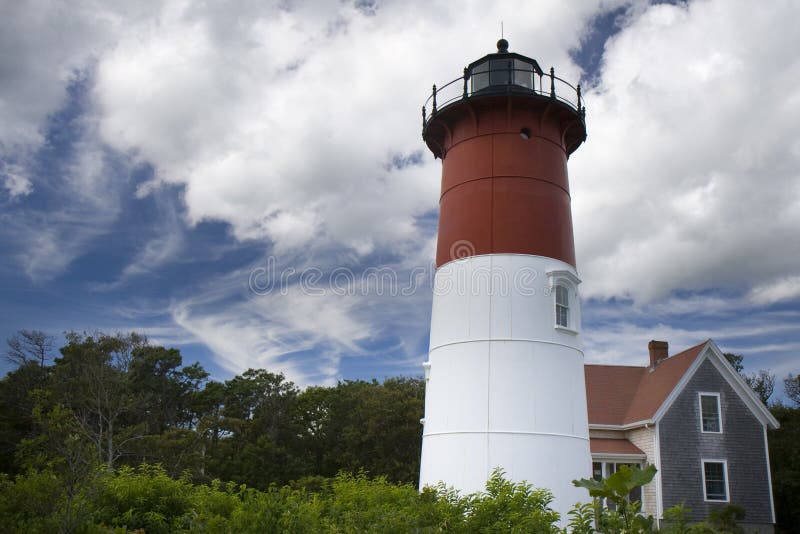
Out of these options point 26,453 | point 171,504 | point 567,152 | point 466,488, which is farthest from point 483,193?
point 26,453

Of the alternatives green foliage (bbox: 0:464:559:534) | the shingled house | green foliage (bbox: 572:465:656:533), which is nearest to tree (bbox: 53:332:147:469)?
green foliage (bbox: 0:464:559:534)

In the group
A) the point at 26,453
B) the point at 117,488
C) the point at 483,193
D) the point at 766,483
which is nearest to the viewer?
the point at 117,488

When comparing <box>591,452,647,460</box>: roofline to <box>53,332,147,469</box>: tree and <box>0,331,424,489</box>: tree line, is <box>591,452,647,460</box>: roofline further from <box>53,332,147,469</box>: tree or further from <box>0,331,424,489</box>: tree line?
<box>53,332,147,469</box>: tree

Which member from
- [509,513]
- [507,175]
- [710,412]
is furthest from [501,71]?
[710,412]

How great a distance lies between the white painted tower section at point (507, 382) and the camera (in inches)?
523

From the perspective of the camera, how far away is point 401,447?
1303 inches

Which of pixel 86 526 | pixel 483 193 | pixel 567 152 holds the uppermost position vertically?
pixel 567 152

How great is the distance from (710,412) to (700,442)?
1.18 m

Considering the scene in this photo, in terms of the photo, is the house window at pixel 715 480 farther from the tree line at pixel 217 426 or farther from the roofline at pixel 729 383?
the tree line at pixel 217 426

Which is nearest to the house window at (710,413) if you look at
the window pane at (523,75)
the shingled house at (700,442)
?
the shingled house at (700,442)

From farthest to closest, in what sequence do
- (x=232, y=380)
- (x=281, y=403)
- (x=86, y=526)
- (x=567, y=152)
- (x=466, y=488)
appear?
(x=232, y=380) < (x=281, y=403) < (x=567, y=152) < (x=466, y=488) < (x=86, y=526)

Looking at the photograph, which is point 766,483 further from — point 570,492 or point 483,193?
point 483,193

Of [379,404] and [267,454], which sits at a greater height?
[379,404]

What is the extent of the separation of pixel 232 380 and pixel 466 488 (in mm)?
28025
